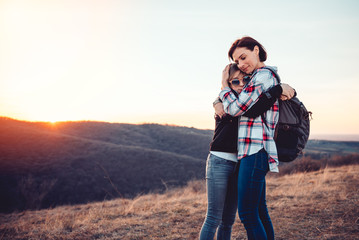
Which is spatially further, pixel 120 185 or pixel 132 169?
pixel 132 169

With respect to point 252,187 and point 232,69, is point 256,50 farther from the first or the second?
point 252,187

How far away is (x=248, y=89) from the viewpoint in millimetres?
1618

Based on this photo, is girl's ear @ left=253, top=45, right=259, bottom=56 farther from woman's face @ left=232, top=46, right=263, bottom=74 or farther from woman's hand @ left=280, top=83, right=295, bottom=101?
woman's hand @ left=280, top=83, right=295, bottom=101

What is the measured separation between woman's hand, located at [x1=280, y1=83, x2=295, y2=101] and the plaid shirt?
0.07 m

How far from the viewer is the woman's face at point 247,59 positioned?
5.84ft

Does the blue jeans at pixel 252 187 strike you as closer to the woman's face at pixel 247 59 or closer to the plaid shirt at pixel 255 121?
the plaid shirt at pixel 255 121

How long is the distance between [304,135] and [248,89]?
0.57 metres

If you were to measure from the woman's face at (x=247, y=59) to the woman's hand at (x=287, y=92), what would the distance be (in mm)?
277

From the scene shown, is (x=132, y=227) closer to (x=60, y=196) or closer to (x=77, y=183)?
(x=60, y=196)

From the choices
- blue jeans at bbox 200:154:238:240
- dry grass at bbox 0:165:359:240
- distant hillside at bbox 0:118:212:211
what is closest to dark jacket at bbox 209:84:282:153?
blue jeans at bbox 200:154:238:240

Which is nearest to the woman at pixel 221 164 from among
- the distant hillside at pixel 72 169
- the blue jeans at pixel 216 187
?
the blue jeans at pixel 216 187

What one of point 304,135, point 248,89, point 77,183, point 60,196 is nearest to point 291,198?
point 304,135

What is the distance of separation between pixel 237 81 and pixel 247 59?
7.0 inches

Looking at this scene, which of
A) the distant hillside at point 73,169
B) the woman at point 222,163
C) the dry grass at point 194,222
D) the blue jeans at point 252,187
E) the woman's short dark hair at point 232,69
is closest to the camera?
the blue jeans at point 252,187
